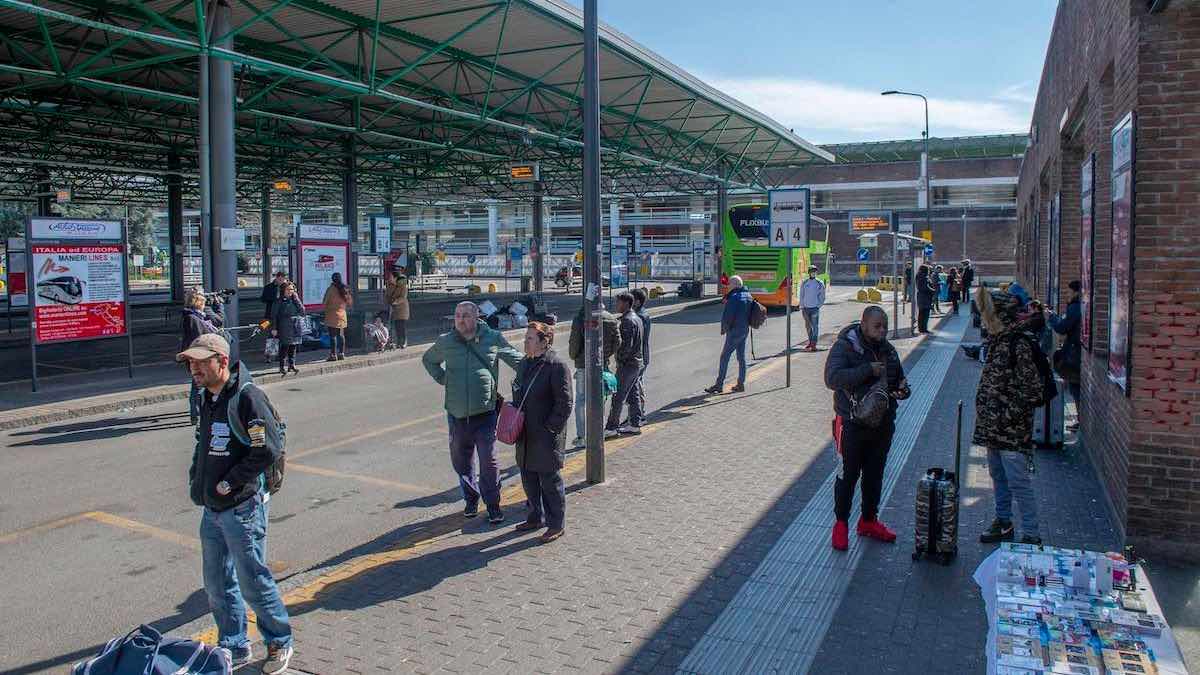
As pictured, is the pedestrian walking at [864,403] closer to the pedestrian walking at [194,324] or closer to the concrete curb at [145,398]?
the pedestrian walking at [194,324]

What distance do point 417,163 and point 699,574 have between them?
109 ft

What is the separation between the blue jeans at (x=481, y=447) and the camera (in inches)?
288

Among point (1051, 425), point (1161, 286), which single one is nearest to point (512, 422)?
point (1161, 286)

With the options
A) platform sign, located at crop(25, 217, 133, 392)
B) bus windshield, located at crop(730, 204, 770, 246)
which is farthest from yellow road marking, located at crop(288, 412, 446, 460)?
bus windshield, located at crop(730, 204, 770, 246)

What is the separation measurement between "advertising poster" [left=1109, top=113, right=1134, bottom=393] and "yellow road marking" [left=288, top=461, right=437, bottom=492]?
19.3 feet

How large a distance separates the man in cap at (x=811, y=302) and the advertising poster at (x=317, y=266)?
34.5 ft

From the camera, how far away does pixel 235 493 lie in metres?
4.78

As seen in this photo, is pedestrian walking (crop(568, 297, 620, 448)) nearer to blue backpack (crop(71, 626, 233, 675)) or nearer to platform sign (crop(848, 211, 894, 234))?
blue backpack (crop(71, 626, 233, 675))

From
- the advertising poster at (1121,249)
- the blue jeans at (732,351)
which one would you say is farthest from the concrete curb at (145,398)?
the advertising poster at (1121,249)

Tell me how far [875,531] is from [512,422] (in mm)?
2817

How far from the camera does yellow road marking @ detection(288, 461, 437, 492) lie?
884 centimetres

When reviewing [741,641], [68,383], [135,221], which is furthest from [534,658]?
[135,221]

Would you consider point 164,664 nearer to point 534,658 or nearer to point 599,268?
point 534,658

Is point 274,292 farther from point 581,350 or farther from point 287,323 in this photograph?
point 581,350
